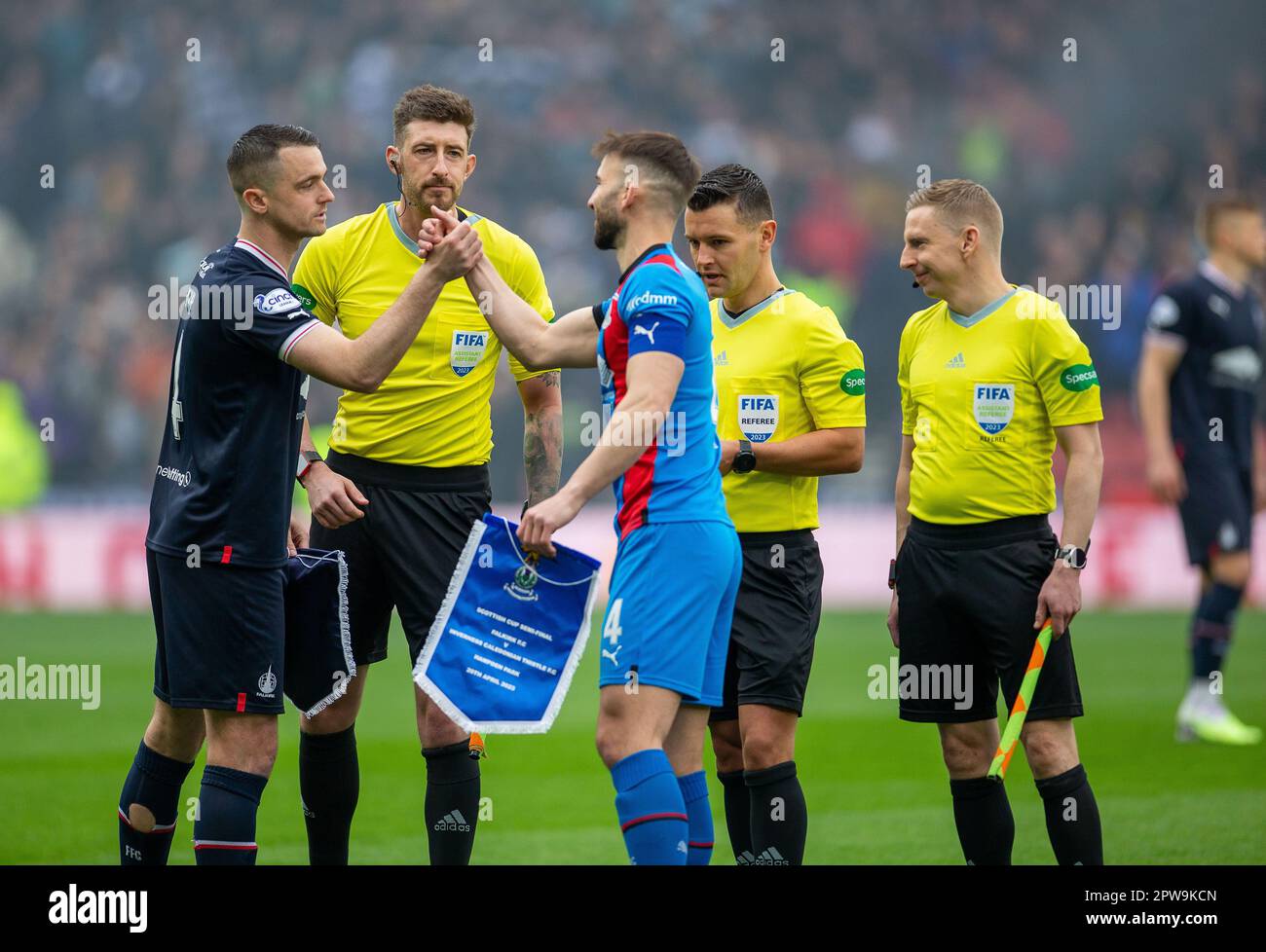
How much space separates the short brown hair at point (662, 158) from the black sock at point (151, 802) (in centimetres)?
221

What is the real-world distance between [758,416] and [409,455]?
3.86 feet

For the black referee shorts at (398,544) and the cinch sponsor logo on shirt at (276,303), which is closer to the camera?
the cinch sponsor logo on shirt at (276,303)

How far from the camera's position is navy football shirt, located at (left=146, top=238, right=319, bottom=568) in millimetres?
4383

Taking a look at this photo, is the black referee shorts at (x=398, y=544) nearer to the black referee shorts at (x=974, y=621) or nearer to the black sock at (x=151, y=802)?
the black sock at (x=151, y=802)

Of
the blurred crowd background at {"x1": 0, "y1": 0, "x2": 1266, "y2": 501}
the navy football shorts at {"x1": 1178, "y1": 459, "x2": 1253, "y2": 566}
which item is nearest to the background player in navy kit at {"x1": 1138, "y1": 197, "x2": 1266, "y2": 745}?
the navy football shorts at {"x1": 1178, "y1": 459, "x2": 1253, "y2": 566}

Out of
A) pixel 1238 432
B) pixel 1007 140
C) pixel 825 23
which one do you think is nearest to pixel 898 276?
pixel 1007 140

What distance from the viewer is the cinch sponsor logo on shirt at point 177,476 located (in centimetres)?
449

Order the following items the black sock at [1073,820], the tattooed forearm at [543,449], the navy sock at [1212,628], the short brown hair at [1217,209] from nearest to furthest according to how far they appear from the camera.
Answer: the black sock at [1073,820]
the tattooed forearm at [543,449]
the navy sock at [1212,628]
the short brown hair at [1217,209]

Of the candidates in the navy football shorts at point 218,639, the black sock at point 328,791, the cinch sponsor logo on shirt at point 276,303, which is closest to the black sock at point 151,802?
the navy football shorts at point 218,639

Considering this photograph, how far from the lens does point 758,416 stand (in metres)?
5.16

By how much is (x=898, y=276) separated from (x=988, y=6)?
192 inches

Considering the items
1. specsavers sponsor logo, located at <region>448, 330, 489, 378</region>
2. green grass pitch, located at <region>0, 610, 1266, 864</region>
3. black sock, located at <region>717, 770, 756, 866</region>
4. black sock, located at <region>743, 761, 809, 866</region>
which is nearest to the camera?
black sock, located at <region>743, 761, 809, 866</region>

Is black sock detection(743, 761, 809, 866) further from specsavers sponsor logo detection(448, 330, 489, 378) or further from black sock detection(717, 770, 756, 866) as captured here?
specsavers sponsor logo detection(448, 330, 489, 378)

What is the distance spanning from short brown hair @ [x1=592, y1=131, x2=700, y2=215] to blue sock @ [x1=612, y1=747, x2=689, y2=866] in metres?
1.51
